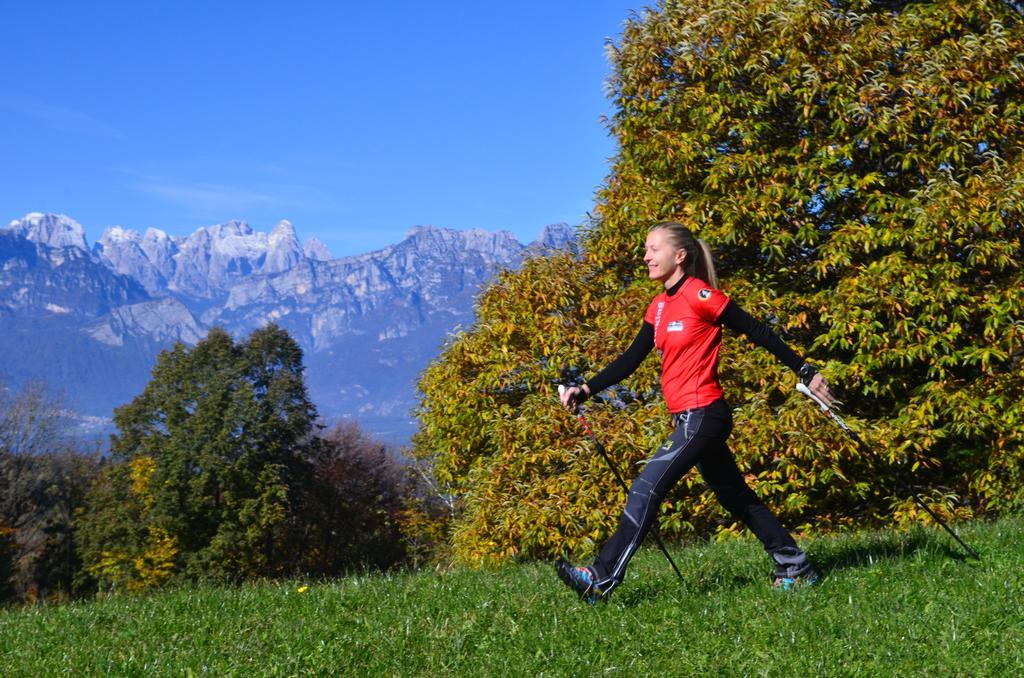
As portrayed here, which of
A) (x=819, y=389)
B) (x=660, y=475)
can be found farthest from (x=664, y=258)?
(x=660, y=475)

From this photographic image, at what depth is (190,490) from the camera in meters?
48.4

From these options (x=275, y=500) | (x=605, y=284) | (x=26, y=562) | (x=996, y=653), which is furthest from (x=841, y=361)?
(x=26, y=562)

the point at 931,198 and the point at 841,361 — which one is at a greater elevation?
the point at 931,198

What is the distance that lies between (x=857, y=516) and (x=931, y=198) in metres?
4.55

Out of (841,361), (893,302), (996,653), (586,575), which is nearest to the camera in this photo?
(996,653)

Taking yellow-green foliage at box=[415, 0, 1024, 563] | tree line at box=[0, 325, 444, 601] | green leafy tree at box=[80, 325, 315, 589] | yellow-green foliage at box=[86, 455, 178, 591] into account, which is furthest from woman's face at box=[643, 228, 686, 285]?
yellow-green foliage at box=[86, 455, 178, 591]

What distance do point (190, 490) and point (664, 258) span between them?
152ft

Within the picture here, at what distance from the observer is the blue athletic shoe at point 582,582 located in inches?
241

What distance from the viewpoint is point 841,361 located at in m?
12.7

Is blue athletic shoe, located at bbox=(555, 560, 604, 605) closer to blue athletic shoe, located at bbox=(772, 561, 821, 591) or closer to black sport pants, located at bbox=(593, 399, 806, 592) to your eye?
black sport pants, located at bbox=(593, 399, 806, 592)

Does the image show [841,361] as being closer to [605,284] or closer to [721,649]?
[605,284]

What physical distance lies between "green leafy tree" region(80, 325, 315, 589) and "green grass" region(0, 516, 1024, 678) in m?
41.5

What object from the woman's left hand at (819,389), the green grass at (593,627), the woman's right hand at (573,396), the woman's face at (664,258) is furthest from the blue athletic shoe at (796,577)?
the woman's face at (664,258)

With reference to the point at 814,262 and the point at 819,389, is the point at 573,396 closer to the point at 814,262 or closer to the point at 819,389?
the point at 819,389
